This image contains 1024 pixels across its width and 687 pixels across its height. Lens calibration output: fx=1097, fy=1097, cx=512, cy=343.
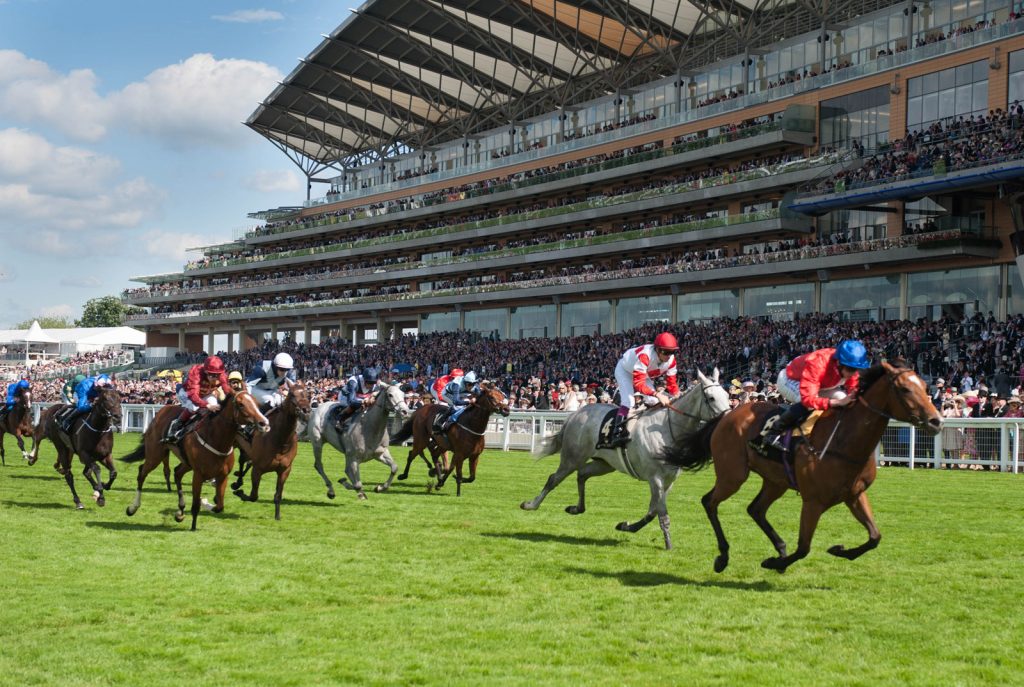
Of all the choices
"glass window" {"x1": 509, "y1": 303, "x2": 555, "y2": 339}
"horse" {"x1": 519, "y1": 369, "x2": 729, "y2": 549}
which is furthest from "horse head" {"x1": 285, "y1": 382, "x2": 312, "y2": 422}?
"glass window" {"x1": 509, "y1": 303, "x2": 555, "y2": 339}

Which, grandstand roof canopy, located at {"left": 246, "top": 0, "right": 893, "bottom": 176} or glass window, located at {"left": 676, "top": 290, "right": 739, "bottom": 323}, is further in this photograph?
grandstand roof canopy, located at {"left": 246, "top": 0, "right": 893, "bottom": 176}

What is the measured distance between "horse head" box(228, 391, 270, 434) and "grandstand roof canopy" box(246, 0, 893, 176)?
119 feet

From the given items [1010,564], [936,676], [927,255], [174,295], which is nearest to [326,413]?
[1010,564]

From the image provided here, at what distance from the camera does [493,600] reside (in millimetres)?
7477

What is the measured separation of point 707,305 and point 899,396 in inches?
1419

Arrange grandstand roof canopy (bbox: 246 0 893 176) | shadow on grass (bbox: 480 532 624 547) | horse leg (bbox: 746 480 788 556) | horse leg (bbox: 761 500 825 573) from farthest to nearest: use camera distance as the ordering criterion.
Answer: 1. grandstand roof canopy (bbox: 246 0 893 176)
2. shadow on grass (bbox: 480 532 624 547)
3. horse leg (bbox: 746 480 788 556)
4. horse leg (bbox: 761 500 825 573)

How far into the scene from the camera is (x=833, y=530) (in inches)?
425

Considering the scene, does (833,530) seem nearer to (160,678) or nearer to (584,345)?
(160,678)

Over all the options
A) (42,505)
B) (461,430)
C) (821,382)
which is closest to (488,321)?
(461,430)

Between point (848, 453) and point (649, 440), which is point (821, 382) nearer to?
point (848, 453)

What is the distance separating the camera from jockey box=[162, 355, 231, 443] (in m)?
11.4

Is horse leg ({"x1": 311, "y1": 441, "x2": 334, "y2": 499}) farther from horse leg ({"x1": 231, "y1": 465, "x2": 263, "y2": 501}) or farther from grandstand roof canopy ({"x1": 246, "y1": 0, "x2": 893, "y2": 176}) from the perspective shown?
grandstand roof canopy ({"x1": 246, "y1": 0, "x2": 893, "y2": 176})

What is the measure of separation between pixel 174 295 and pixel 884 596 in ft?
251

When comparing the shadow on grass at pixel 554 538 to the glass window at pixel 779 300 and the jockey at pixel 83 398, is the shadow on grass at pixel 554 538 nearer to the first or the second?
the jockey at pixel 83 398
